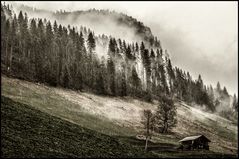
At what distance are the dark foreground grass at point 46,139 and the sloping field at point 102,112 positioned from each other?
37.4 ft

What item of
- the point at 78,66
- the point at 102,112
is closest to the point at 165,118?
the point at 102,112

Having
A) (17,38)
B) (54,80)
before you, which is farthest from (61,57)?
(54,80)

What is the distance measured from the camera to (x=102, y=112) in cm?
9675

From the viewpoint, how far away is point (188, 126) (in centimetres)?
11344

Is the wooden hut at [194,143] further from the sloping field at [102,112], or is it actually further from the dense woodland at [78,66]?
the dense woodland at [78,66]

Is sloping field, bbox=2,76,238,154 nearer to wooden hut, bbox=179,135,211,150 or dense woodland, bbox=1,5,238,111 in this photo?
wooden hut, bbox=179,135,211,150

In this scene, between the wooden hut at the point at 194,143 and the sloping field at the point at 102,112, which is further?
the wooden hut at the point at 194,143

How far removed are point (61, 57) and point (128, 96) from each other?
32901 millimetres

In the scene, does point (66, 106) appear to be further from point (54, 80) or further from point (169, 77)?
point (169, 77)

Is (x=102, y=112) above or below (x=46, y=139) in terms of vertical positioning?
above

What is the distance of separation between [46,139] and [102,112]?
161 feet

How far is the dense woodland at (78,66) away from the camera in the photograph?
11756 centimetres

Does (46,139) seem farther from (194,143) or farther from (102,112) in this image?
(102,112)

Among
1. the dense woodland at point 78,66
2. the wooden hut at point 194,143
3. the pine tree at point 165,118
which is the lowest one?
the wooden hut at point 194,143
